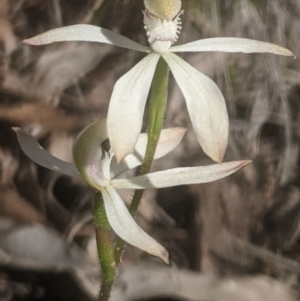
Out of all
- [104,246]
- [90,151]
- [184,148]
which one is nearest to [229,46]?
[90,151]

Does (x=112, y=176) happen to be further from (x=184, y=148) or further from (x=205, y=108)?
(x=184, y=148)

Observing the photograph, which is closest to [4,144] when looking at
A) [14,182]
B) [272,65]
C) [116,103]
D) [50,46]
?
[14,182]

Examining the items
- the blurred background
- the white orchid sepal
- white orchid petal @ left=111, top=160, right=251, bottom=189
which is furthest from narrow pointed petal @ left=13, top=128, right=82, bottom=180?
the blurred background

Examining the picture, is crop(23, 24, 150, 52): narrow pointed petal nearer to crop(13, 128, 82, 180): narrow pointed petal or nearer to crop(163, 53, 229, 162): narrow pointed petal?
crop(163, 53, 229, 162): narrow pointed petal

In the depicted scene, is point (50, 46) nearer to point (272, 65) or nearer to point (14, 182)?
point (14, 182)

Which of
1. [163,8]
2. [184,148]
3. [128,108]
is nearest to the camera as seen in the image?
[128,108]
